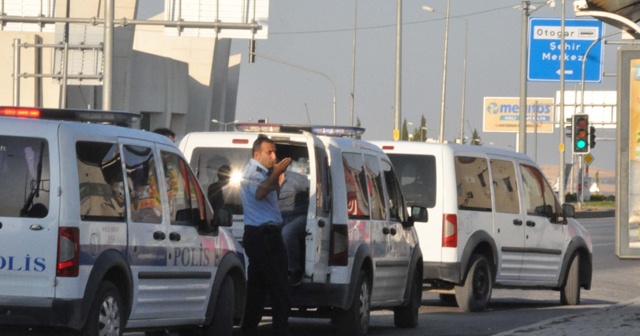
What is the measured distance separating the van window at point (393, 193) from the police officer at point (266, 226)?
107 inches

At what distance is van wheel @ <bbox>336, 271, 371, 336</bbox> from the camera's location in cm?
1321

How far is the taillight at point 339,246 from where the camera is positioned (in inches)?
505

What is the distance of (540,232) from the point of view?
1852 centimetres

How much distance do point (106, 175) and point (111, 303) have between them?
855mm

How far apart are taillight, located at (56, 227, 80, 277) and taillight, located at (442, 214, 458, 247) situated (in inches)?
310

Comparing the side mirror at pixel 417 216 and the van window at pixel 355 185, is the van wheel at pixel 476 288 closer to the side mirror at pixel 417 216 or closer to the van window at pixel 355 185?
the side mirror at pixel 417 216

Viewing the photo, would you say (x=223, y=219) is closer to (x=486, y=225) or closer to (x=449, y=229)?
(x=449, y=229)

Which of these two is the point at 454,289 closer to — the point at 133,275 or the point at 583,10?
the point at 583,10

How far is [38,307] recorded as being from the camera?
920cm

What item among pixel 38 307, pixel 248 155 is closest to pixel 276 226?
pixel 248 155

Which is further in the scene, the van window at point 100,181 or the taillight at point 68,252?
the van window at point 100,181

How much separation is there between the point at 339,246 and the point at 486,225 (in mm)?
4783

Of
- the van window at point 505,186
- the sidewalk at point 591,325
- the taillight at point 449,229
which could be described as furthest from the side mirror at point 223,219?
the van window at point 505,186

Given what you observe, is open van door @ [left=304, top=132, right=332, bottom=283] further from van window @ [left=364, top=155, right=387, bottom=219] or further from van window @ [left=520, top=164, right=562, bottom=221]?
van window @ [left=520, top=164, right=562, bottom=221]
